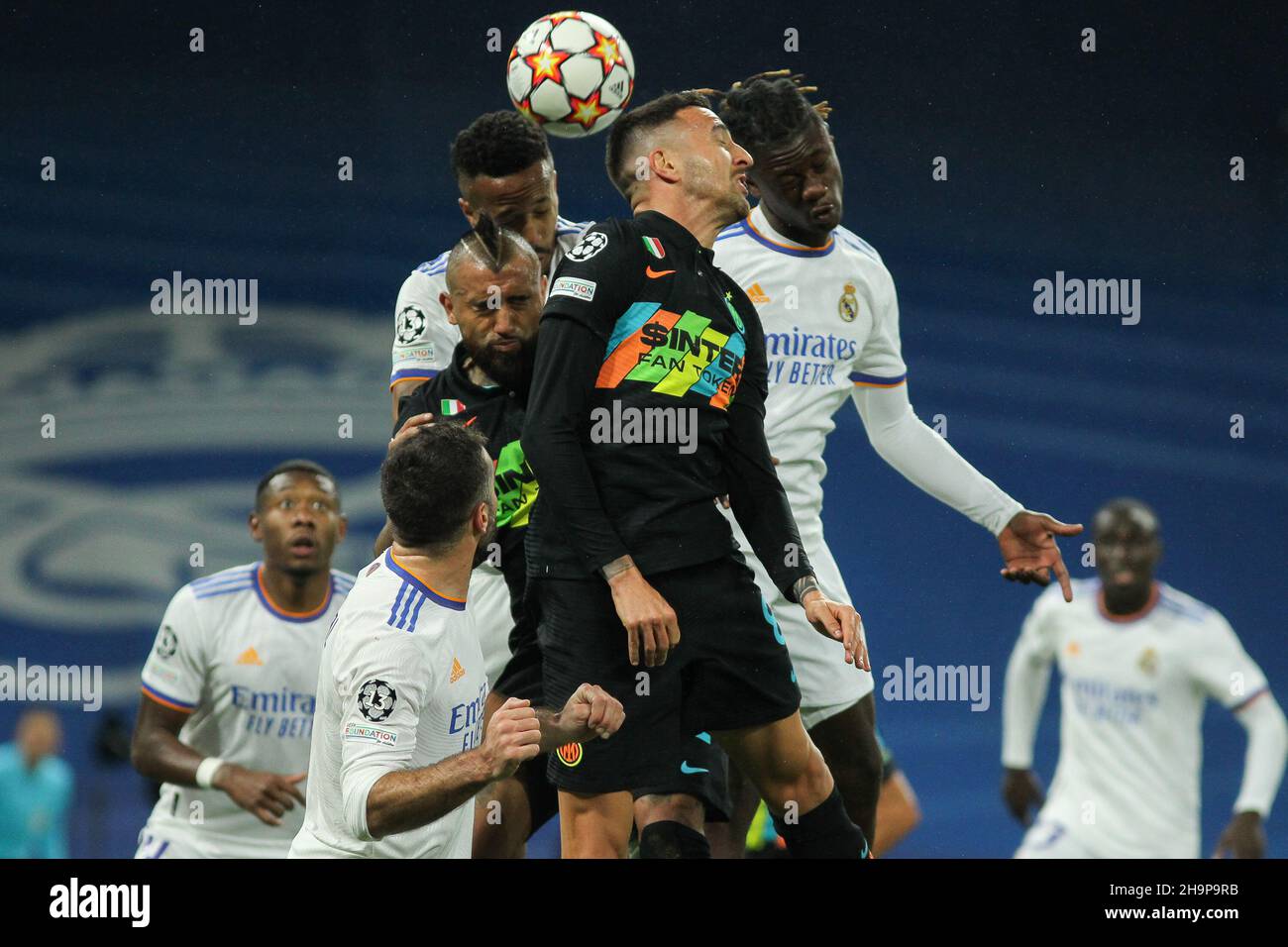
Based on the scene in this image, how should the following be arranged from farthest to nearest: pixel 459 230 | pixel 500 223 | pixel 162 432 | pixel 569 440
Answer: pixel 459 230, pixel 162 432, pixel 500 223, pixel 569 440

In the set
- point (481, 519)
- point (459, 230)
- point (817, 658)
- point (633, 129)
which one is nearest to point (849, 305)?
point (817, 658)

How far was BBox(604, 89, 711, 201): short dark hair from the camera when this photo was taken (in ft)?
11.8

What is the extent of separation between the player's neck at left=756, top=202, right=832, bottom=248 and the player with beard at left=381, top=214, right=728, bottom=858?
93 centimetres

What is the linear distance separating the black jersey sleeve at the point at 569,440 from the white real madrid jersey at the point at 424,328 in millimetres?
1069

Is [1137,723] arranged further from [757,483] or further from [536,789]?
[757,483]

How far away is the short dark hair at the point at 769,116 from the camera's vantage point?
447cm

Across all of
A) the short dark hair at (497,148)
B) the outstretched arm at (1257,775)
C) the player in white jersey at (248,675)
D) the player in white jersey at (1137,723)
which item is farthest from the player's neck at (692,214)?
the outstretched arm at (1257,775)

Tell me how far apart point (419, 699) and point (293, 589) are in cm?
230

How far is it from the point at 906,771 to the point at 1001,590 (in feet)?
2.86

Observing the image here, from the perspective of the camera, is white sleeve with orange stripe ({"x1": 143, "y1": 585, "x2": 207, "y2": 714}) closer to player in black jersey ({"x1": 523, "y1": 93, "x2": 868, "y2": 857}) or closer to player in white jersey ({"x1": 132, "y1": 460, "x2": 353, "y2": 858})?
player in white jersey ({"x1": 132, "y1": 460, "x2": 353, "y2": 858})

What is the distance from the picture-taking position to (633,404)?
334cm

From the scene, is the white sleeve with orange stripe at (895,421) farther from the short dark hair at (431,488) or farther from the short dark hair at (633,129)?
the short dark hair at (431,488)

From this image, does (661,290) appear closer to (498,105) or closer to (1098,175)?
(498,105)
